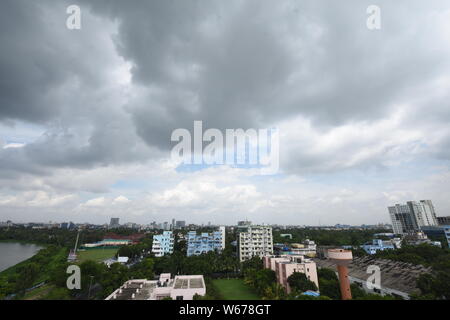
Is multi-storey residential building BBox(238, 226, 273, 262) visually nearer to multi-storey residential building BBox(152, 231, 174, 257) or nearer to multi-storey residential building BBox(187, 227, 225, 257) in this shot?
multi-storey residential building BBox(187, 227, 225, 257)

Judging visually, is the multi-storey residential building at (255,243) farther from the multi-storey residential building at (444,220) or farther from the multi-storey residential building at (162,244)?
the multi-storey residential building at (444,220)

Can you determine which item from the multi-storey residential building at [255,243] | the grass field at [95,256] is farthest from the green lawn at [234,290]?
the grass field at [95,256]

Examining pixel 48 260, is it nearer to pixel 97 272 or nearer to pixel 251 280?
pixel 97 272

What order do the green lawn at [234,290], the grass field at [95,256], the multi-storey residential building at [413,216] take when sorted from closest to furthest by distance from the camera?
the green lawn at [234,290] → the grass field at [95,256] → the multi-storey residential building at [413,216]

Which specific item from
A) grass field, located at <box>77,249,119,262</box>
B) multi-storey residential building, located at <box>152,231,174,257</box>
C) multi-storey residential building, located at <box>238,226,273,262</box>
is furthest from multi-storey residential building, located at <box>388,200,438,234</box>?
grass field, located at <box>77,249,119,262</box>
